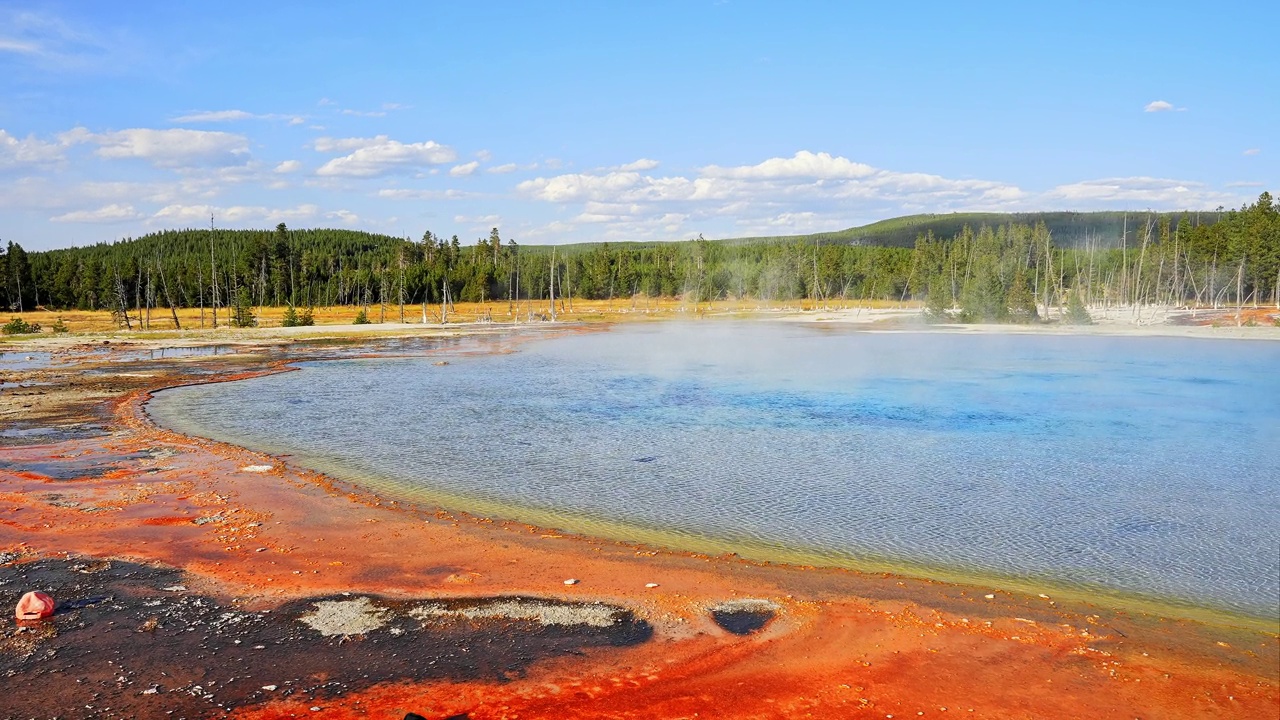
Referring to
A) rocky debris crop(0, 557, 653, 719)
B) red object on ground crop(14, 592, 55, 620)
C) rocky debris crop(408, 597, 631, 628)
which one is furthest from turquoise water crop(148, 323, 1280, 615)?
red object on ground crop(14, 592, 55, 620)

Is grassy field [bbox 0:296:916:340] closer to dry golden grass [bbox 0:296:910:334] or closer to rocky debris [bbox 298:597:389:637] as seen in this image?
dry golden grass [bbox 0:296:910:334]

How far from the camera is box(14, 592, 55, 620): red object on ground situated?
6996mm

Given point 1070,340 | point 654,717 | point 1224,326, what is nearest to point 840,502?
point 654,717

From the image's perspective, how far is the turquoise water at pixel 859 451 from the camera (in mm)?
9969

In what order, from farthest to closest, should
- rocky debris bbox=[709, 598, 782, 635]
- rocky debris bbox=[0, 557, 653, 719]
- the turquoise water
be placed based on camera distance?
1. the turquoise water
2. rocky debris bbox=[709, 598, 782, 635]
3. rocky debris bbox=[0, 557, 653, 719]

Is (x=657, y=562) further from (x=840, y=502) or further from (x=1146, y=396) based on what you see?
(x=1146, y=396)

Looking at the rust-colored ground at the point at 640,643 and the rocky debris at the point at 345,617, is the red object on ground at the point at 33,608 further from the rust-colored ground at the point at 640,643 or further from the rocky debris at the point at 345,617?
the rocky debris at the point at 345,617

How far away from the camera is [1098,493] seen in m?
12.4

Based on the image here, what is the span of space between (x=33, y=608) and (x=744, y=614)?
591cm

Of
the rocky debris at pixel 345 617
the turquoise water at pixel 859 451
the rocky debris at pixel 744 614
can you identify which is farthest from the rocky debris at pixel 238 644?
the turquoise water at pixel 859 451

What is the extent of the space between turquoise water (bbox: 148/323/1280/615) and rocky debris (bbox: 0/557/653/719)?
3.38 m

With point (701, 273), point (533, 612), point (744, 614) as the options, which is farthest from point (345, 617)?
point (701, 273)

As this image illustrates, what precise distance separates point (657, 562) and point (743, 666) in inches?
108

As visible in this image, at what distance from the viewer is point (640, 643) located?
6.80 metres
